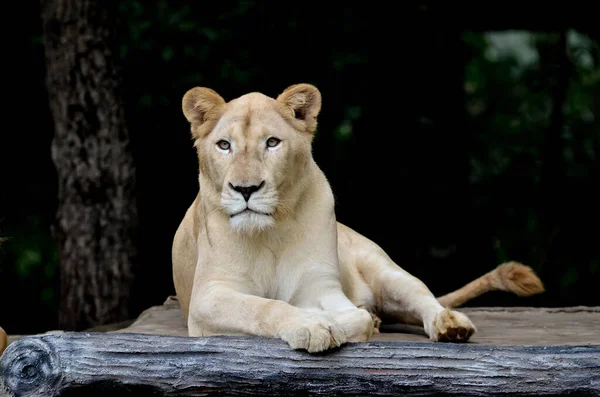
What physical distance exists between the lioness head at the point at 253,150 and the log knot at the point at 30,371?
0.81 m

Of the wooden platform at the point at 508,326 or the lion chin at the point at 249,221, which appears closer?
the lion chin at the point at 249,221

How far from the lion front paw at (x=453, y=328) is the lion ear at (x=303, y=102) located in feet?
3.00

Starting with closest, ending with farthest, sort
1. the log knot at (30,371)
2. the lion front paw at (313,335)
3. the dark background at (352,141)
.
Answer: the lion front paw at (313,335), the log knot at (30,371), the dark background at (352,141)

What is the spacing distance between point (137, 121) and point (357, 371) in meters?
4.11

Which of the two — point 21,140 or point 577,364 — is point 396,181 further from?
point 577,364

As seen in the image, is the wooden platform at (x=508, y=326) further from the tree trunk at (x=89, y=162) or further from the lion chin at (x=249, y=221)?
the lion chin at (x=249, y=221)

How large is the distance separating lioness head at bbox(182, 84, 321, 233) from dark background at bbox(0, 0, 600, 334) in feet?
8.87

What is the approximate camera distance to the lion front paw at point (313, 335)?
3438 millimetres

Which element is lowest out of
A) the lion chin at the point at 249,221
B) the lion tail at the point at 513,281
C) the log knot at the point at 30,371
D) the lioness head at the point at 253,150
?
the log knot at the point at 30,371

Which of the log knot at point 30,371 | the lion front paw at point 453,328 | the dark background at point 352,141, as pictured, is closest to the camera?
the log knot at point 30,371

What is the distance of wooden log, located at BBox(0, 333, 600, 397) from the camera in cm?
350

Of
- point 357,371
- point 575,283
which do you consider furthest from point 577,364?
point 575,283

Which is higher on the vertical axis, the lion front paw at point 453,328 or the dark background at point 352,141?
the dark background at point 352,141

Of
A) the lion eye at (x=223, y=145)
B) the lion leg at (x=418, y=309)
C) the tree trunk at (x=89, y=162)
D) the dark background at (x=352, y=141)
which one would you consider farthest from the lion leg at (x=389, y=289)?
the dark background at (x=352, y=141)
